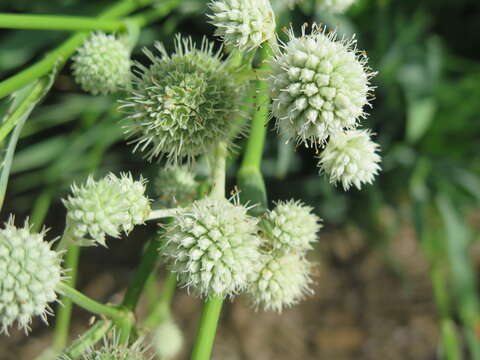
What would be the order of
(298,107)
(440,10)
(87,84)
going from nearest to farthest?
(298,107) < (87,84) < (440,10)

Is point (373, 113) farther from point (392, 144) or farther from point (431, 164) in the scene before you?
point (431, 164)

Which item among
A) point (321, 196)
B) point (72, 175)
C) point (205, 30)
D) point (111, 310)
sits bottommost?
point (111, 310)

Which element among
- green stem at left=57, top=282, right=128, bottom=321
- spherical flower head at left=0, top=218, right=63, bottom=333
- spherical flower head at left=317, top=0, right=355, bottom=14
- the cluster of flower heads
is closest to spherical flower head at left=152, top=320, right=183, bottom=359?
green stem at left=57, top=282, right=128, bottom=321

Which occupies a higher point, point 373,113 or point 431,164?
point 373,113

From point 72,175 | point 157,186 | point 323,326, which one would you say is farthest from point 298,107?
point 323,326

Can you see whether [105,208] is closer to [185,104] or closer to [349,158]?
[185,104]

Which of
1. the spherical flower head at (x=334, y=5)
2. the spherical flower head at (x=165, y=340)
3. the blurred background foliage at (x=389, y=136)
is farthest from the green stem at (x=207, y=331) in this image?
the spherical flower head at (x=334, y=5)

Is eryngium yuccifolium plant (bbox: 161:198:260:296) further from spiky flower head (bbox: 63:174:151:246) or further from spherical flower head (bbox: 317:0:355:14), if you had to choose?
spherical flower head (bbox: 317:0:355:14)
